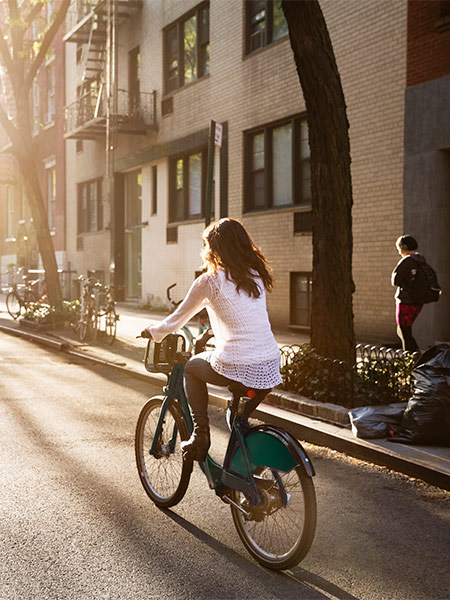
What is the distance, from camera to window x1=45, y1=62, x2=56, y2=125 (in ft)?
105

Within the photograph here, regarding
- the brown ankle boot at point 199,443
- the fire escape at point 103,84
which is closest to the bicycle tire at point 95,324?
the fire escape at point 103,84

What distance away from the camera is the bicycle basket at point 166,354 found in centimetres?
476

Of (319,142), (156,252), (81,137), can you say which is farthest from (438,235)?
(81,137)

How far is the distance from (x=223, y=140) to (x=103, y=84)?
7.01 m

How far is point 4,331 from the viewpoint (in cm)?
1792

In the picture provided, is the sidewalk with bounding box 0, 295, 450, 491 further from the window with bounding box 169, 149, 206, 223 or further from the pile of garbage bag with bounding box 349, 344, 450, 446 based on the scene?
the window with bounding box 169, 149, 206, 223

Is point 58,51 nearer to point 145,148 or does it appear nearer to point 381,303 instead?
point 145,148

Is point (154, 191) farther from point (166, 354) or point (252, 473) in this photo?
point (252, 473)

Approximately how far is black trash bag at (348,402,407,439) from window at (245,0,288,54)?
466 inches

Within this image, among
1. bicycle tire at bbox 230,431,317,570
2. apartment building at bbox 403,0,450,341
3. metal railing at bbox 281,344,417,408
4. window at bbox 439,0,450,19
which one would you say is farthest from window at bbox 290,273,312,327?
bicycle tire at bbox 230,431,317,570

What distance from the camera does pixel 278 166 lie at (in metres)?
16.9

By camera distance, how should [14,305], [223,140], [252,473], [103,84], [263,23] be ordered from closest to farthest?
[252,473]
[263,23]
[223,140]
[14,305]
[103,84]

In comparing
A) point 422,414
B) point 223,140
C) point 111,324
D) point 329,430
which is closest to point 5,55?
point 223,140

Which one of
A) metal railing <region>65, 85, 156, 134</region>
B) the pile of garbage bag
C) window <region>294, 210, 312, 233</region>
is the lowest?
the pile of garbage bag
